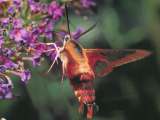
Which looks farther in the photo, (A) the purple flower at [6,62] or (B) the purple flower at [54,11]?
(B) the purple flower at [54,11]

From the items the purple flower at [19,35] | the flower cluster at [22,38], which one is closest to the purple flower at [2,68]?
the flower cluster at [22,38]

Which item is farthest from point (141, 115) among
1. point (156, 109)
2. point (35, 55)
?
point (35, 55)

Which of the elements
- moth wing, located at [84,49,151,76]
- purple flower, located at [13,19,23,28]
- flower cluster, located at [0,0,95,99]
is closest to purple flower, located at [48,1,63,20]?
flower cluster, located at [0,0,95,99]

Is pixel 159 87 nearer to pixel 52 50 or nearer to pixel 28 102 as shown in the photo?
pixel 28 102

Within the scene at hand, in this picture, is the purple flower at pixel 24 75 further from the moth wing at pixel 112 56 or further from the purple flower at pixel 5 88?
the moth wing at pixel 112 56

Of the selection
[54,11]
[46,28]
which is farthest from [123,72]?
[46,28]

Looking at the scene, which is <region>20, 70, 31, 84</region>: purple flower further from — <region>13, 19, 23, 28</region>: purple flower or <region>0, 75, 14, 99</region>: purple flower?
<region>13, 19, 23, 28</region>: purple flower
